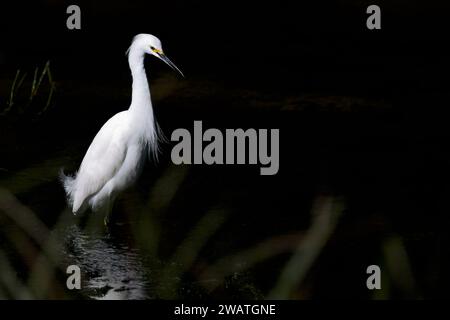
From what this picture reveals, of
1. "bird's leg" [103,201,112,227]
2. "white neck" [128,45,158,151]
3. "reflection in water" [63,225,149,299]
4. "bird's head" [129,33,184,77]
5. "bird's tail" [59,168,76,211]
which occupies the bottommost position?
"reflection in water" [63,225,149,299]

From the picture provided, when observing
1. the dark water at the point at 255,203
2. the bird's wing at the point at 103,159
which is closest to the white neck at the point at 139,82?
the bird's wing at the point at 103,159

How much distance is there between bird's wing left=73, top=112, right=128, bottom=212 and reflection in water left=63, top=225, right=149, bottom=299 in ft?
0.79

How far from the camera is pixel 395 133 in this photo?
7512mm

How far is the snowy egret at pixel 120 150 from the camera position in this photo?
5.53 meters

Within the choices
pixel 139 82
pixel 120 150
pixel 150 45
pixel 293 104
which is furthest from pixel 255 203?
pixel 293 104

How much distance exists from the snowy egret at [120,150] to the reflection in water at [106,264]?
0.81 feet

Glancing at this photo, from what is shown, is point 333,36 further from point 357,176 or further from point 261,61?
point 357,176

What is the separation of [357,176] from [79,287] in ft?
8.27

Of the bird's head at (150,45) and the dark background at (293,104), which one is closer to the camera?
the bird's head at (150,45)

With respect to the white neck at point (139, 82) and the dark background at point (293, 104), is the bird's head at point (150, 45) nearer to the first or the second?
the white neck at point (139, 82)

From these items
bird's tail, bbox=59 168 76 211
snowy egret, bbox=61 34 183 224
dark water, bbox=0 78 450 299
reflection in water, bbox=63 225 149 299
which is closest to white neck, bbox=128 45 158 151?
snowy egret, bbox=61 34 183 224

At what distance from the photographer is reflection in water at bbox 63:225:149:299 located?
4660mm

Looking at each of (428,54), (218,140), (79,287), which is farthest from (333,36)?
(79,287)

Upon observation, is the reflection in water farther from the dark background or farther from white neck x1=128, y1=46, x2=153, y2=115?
white neck x1=128, y1=46, x2=153, y2=115
